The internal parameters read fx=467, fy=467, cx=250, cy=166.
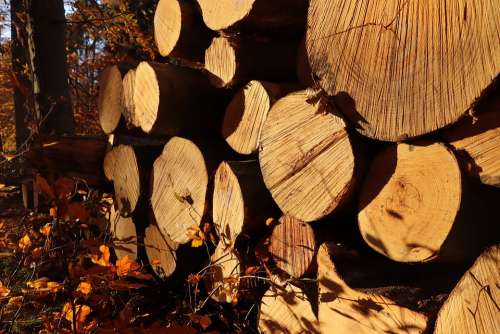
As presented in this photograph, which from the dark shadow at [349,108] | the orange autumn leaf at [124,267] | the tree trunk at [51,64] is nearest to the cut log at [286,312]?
the orange autumn leaf at [124,267]

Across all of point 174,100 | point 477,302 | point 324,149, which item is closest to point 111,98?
point 174,100

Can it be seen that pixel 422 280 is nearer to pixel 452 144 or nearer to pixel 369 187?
pixel 369 187

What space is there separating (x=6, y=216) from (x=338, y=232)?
171 inches

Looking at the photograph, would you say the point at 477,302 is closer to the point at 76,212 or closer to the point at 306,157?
the point at 306,157

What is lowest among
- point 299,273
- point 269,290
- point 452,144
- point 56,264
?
point 56,264

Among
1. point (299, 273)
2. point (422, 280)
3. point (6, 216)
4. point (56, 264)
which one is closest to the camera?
point (422, 280)

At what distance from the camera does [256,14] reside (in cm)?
194

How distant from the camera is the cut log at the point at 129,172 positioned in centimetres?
262

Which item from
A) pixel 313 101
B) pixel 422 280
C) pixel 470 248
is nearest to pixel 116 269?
pixel 313 101

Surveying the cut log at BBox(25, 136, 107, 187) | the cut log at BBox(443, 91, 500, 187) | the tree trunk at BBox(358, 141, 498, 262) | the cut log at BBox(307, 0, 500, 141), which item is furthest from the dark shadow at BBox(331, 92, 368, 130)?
the cut log at BBox(25, 136, 107, 187)

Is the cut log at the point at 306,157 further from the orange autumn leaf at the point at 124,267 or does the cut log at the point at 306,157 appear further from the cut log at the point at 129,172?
the cut log at the point at 129,172

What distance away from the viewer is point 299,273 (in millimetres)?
1864

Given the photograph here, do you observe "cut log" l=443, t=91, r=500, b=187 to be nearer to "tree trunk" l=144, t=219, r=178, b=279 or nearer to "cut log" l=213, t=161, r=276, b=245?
"cut log" l=213, t=161, r=276, b=245

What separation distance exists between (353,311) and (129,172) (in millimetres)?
1575
